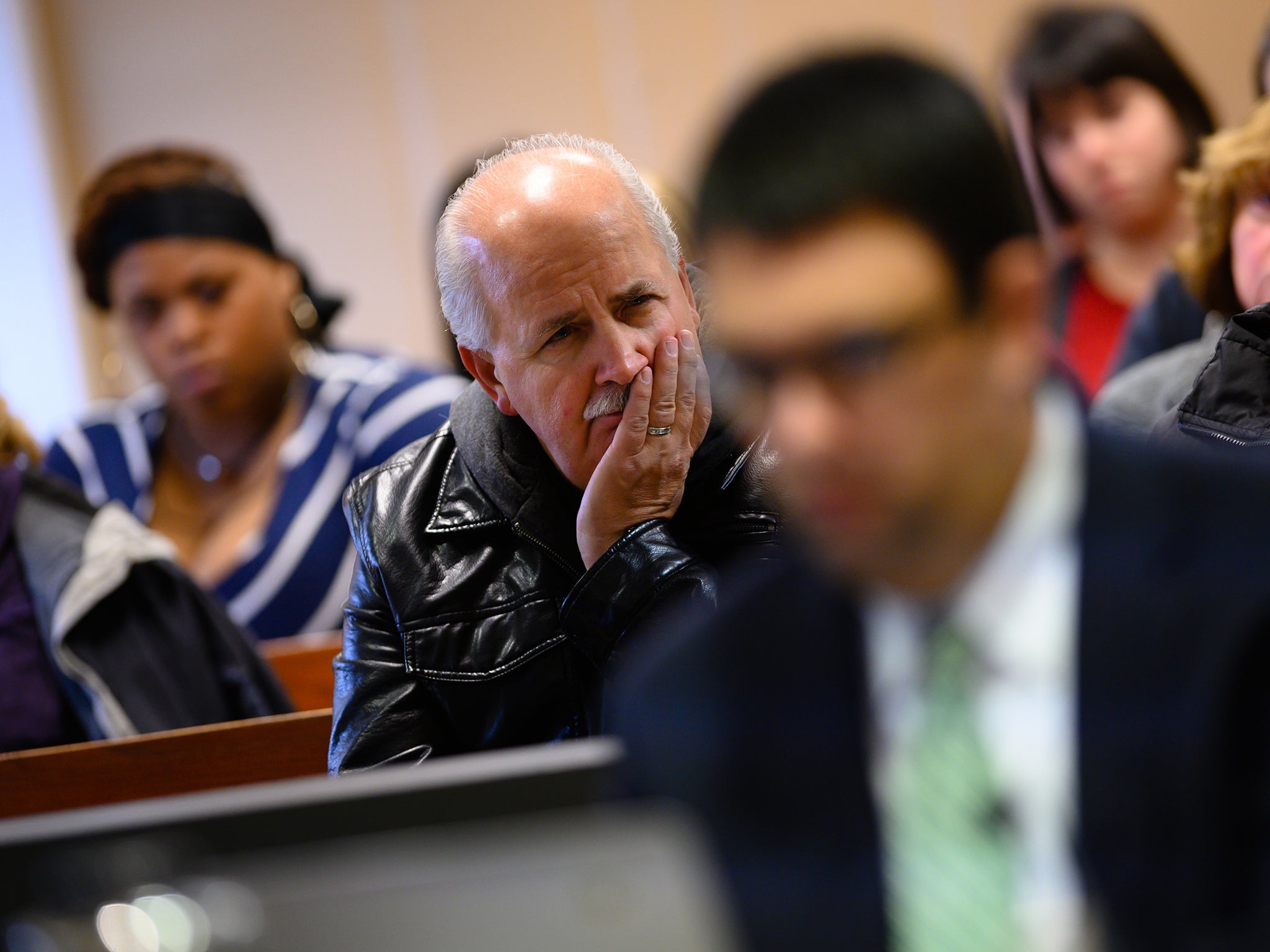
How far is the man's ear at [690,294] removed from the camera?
175 cm

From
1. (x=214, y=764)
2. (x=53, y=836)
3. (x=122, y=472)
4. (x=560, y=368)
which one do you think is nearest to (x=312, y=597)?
(x=122, y=472)

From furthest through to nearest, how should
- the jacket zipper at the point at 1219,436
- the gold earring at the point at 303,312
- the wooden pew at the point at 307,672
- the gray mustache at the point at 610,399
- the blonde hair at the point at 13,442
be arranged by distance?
1. the gold earring at the point at 303,312
2. the blonde hair at the point at 13,442
3. the wooden pew at the point at 307,672
4. the gray mustache at the point at 610,399
5. the jacket zipper at the point at 1219,436

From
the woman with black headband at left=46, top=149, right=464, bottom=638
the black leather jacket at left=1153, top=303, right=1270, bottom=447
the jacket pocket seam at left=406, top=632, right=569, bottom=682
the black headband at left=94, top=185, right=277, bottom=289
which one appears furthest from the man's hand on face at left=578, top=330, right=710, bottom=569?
the black headband at left=94, top=185, right=277, bottom=289

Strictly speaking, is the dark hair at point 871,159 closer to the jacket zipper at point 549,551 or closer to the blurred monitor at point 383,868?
the blurred monitor at point 383,868

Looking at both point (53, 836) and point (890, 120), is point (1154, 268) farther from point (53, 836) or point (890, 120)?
point (53, 836)

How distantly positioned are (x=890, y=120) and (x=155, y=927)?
1.88ft

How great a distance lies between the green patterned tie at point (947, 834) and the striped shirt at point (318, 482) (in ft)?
6.18

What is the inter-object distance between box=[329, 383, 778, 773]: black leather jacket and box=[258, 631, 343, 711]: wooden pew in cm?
56

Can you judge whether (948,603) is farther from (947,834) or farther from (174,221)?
(174,221)

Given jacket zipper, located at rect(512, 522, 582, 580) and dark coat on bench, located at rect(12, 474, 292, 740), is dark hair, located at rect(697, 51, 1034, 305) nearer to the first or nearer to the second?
jacket zipper, located at rect(512, 522, 582, 580)

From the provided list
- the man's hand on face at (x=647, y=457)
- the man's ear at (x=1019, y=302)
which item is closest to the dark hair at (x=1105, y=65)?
the man's hand on face at (x=647, y=457)

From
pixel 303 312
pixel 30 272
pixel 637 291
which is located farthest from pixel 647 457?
pixel 30 272

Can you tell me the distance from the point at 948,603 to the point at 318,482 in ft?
7.28

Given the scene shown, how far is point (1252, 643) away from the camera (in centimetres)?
74
